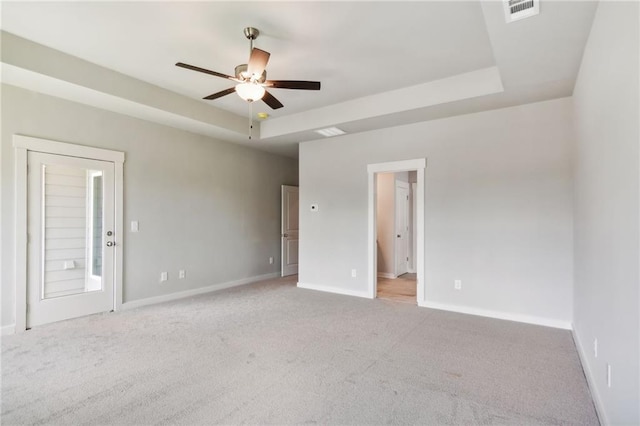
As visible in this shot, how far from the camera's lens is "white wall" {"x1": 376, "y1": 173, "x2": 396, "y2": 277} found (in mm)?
6902

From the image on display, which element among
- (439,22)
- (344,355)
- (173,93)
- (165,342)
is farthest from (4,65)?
(344,355)

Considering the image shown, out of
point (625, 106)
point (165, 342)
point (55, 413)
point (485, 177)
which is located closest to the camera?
point (625, 106)

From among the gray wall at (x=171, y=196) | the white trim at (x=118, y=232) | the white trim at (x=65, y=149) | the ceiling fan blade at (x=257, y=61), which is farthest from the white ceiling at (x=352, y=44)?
the white trim at (x=118, y=232)

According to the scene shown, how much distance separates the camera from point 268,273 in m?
6.74

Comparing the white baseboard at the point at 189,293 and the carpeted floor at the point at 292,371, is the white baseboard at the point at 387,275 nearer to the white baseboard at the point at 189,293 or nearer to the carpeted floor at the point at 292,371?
the white baseboard at the point at 189,293

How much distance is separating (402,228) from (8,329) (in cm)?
644

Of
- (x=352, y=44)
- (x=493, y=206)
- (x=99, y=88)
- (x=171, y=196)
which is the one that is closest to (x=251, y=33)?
(x=352, y=44)

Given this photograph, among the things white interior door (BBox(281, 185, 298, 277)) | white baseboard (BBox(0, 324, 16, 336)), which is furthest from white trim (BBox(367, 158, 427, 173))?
white baseboard (BBox(0, 324, 16, 336))

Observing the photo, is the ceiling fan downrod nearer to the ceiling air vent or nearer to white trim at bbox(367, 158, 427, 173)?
the ceiling air vent

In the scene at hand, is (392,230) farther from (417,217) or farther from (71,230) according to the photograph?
(71,230)

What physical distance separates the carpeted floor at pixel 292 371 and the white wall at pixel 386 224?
9.00 feet

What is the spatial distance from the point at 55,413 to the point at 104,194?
2863 millimetres

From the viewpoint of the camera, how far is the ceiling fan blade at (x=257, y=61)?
2568mm

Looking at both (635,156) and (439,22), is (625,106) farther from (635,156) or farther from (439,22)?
(439,22)
